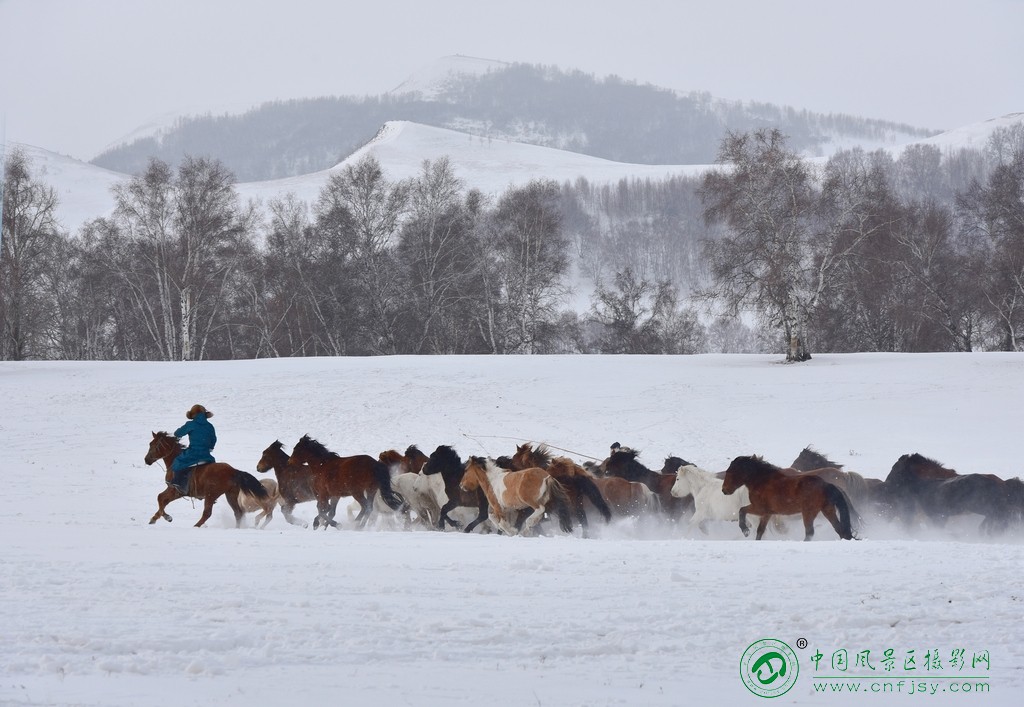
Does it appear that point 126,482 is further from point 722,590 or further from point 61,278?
point 61,278

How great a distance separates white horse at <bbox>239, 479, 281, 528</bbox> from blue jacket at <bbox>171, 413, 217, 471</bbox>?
0.80 meters

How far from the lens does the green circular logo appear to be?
4.76 metres

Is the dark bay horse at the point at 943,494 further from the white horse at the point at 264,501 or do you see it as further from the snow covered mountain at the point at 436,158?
the snow covered mountain at the point at 436,158

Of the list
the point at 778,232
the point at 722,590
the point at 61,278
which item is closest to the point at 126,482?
the point at 722,590

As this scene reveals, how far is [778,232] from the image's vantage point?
29672mm

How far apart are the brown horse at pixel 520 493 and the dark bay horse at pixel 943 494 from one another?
425 centimetres

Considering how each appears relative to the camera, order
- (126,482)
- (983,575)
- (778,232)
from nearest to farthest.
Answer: (983,575)
(126,482)
(778,232)

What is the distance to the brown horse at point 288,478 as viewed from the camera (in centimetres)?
1262

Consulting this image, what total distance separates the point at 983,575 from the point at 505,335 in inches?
1399

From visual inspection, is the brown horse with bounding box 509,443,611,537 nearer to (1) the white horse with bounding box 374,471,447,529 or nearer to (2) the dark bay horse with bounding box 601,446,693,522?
(2) the dark bay horse with bounding box 601,446,693,522

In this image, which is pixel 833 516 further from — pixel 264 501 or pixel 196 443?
pixel 196 443

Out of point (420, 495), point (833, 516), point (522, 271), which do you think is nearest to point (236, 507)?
point (420, 495)

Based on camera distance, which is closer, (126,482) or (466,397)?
(126,482)

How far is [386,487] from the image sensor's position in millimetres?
11930
